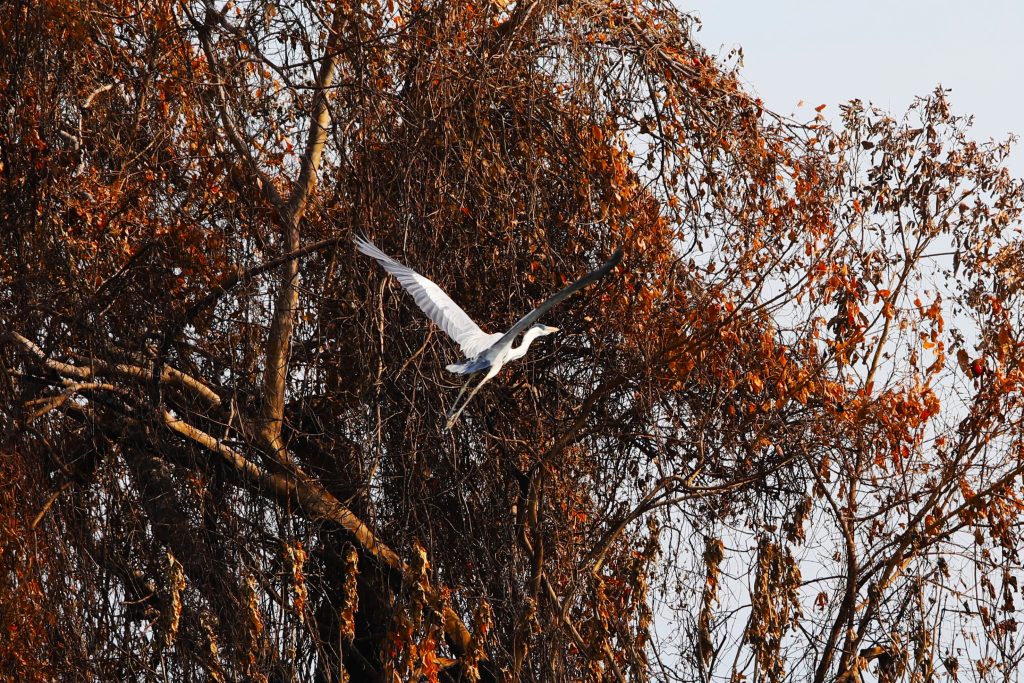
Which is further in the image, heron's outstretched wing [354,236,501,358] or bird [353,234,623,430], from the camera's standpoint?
heron's outstretched wing [354,236,501,358]

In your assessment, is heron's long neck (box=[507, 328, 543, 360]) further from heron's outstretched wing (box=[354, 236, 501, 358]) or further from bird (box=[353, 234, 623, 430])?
heron's outstretched wing (box=[354, 236, 501, 358])

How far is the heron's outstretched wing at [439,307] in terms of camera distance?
6.90 metres

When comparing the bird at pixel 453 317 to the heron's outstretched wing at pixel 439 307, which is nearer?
the bird at pixel 453 317

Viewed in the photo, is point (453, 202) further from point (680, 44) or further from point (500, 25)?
point (680, 44)

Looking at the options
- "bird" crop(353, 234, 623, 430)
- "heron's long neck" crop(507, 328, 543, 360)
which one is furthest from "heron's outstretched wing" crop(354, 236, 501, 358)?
"heron's long neck" crop(507, 328, 543, 360)

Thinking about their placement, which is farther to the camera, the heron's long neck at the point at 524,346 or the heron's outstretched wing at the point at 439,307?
the heron's outstretched wing at the point at 439,307

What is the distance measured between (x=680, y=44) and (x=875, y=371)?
2.72 meters

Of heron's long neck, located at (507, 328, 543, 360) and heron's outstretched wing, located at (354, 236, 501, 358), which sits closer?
heron's long neck, located at (507, 328, 543, 360)

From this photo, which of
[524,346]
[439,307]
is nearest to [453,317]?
[439,307]

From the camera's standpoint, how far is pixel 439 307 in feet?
22.8

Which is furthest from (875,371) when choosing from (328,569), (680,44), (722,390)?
(328,569)

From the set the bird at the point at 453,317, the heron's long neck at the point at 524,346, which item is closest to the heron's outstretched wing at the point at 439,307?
the bird at the point at 453,317

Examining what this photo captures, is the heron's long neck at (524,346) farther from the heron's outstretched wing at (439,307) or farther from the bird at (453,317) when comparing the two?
the heron's outstretched wing at (439,307)

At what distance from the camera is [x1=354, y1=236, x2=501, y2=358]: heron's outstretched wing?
690cm
